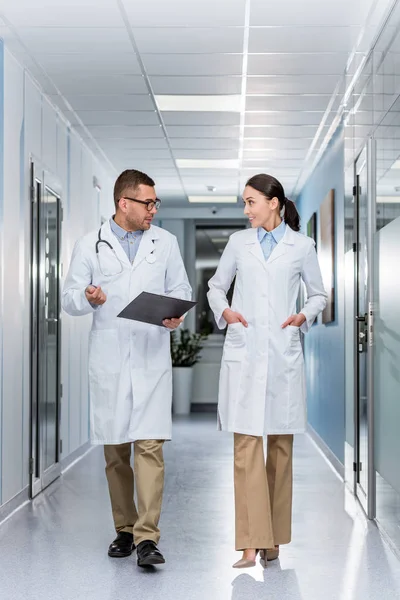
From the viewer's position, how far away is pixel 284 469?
3479 millimetres

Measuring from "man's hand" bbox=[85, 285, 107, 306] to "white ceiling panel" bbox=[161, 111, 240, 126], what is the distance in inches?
119

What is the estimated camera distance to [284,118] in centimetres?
625

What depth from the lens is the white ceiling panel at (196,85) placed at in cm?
529

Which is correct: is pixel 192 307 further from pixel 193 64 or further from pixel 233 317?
pixel 193 64

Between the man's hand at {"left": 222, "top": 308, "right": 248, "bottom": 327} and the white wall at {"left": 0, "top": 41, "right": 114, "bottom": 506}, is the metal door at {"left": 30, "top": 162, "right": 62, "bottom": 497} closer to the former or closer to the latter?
the white wall at {"left": 0, "top": 41, "right": 114, "bottom": 506}

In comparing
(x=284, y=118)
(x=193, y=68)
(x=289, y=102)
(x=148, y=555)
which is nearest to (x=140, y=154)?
(x=284, y=118)

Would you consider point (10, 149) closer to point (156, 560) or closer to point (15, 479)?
point (15, 479)

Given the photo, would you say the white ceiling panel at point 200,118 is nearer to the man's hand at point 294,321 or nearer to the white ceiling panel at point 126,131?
the white ceiling panel at point 126,131

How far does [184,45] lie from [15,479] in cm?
248

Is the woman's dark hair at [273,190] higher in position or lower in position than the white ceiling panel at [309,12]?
lower

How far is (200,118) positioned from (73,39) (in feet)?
6.17

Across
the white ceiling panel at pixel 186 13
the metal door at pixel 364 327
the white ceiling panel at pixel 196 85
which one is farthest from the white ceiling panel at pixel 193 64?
the metal door at pixel 364 327

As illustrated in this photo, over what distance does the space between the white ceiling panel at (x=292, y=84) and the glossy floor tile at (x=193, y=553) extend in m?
2.45

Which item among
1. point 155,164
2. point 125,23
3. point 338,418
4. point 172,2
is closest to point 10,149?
point 125,23
